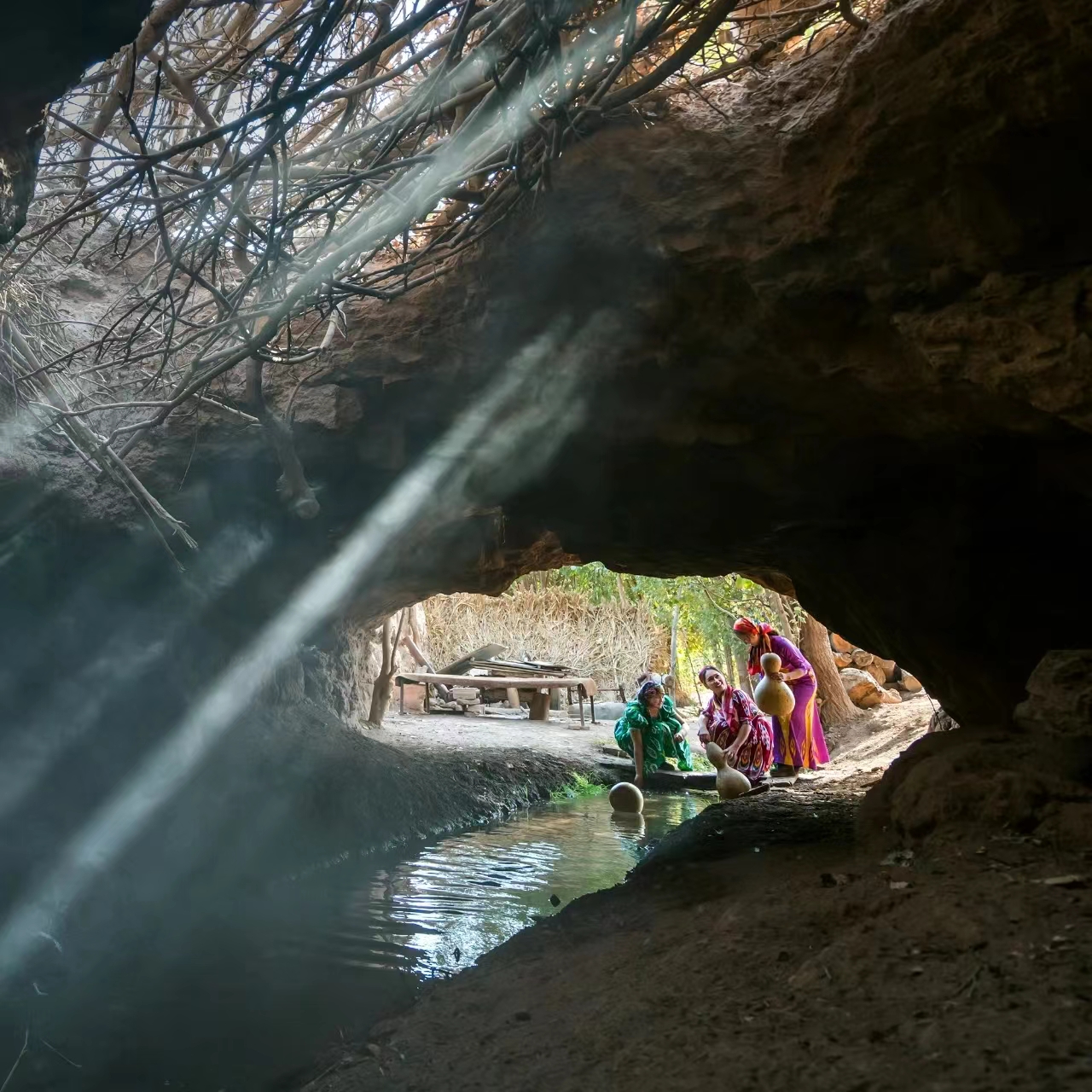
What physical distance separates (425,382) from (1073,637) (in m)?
4.42

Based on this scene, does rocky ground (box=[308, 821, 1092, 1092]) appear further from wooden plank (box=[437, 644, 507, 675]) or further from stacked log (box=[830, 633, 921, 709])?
wooden plank (box=[437, 644, 507, 675])

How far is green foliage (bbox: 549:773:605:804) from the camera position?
1088 centimetres

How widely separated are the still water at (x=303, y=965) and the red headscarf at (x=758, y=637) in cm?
277

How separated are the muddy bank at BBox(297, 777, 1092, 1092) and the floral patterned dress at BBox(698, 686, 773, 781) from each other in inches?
221

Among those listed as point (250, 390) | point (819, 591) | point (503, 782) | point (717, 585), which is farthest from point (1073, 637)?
point (717, 585)

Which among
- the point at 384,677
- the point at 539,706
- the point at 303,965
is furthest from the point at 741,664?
the point at 303,965

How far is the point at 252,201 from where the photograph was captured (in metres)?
4.98

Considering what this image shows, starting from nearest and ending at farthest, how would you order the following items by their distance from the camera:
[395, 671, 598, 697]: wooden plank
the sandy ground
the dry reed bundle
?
1. the sandy ground
2. [395, 671, 598, 697]: wooden plank
3. the dry reed bundle

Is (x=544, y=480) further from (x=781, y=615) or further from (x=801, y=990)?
(x=781, y=615)

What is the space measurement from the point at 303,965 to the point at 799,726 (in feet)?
22.0

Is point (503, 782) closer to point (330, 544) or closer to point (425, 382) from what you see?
point (330, 544)

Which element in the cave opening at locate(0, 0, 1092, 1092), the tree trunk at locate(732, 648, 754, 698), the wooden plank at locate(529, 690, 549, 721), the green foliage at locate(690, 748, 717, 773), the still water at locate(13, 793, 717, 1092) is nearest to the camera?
the cave opening at locate(0, 0, 1092, 1092)

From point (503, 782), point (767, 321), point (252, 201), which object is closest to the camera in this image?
point (767, 321)

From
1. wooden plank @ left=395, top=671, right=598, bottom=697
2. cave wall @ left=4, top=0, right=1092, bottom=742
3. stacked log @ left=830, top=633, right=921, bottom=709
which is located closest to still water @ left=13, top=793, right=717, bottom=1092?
cave wall @ left=4, top=0, right=1092, bottom=742
